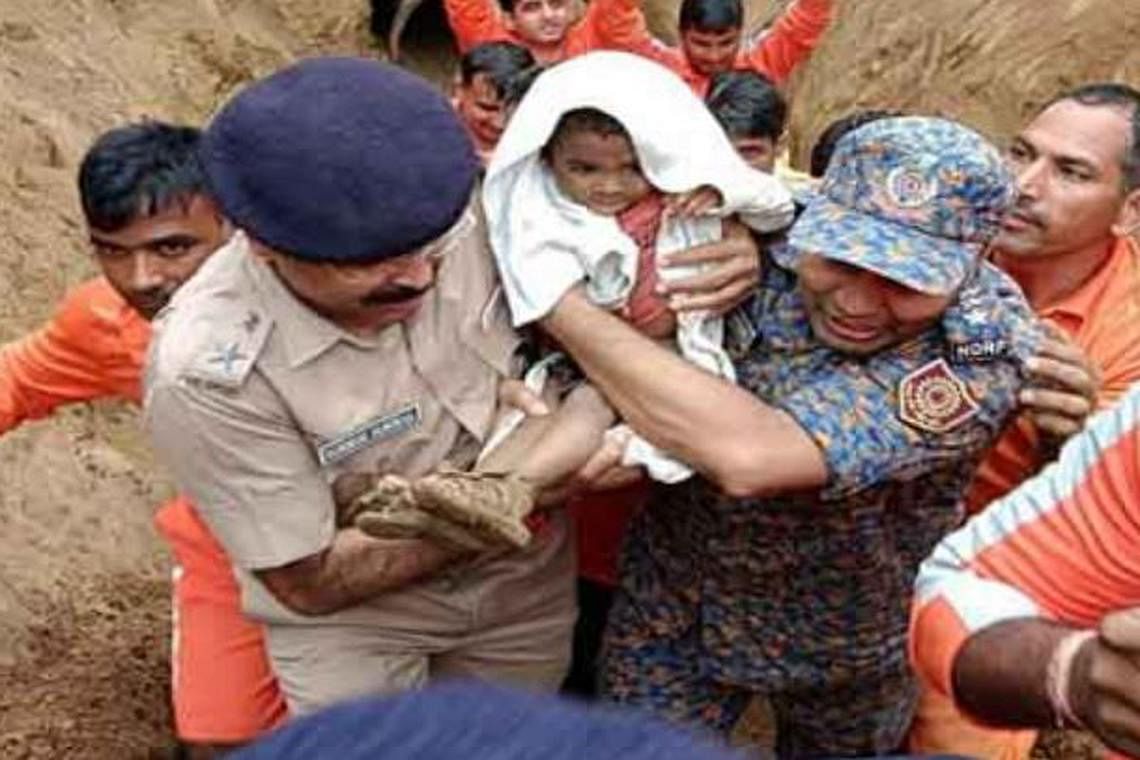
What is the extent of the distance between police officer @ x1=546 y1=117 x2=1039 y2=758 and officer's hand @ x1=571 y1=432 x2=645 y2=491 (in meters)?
0.04

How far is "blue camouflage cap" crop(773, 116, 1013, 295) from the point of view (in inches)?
111

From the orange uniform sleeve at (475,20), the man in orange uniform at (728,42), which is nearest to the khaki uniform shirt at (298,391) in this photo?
the man in orange uniform at (728,42)

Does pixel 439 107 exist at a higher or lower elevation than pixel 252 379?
higher

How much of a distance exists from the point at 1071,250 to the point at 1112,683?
1.70m

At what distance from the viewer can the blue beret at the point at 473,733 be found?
1.06m

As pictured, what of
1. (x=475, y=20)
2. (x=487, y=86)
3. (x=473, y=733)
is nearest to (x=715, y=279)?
(x=473, y=733)

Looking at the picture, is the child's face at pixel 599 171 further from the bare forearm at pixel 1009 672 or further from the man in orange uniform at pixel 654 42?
the man in orange uniform at pixel 654 42

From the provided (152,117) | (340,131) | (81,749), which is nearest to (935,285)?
(340,131)

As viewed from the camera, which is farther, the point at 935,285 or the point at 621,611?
the point at 621,611

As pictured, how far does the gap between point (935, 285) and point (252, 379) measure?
86 centimetres

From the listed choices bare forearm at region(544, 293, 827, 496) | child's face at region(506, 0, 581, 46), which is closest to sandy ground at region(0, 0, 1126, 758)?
child's face at region(506, 0, 581, 46)

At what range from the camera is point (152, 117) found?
6930mm

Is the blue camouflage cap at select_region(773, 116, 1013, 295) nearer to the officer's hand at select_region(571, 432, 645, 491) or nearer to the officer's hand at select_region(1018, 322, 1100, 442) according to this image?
the officer's hand at select_region(1018, 322, 1100, 442)

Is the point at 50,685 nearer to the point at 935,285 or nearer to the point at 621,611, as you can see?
the point at 621,611
